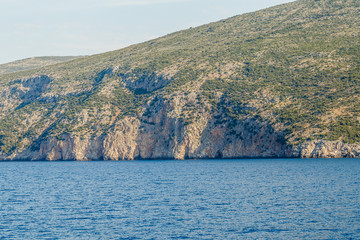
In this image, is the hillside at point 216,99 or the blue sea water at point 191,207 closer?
the blue sea water at point 191,207

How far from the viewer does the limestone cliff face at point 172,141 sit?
117125 mm

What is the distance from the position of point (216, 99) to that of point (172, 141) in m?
18.1

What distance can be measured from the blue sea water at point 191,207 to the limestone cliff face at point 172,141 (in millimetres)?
37954

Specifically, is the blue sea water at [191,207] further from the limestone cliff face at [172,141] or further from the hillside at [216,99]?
the limestone cliff face at [172,141]

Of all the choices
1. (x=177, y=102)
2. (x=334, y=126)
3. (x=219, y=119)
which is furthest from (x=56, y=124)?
(x=334, y=126)

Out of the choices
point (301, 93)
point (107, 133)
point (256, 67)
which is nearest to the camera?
point (301, 93)

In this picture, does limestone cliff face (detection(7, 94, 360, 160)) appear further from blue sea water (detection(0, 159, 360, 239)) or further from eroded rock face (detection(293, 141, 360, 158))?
blue sea water (detection(0, 159, 360, 239))

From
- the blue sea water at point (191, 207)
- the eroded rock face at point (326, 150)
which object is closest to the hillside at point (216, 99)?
the eroded rock face at point (326, 150)

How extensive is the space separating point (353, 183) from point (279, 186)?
9697 mm

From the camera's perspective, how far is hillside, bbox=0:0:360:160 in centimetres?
11519

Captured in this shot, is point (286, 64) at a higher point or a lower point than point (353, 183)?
higher

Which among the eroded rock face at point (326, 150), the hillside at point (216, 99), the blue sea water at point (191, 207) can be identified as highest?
the hillside at point (216, 99)

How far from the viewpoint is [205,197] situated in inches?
2189

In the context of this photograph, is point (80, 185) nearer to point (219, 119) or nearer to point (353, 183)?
point (353, 183)
